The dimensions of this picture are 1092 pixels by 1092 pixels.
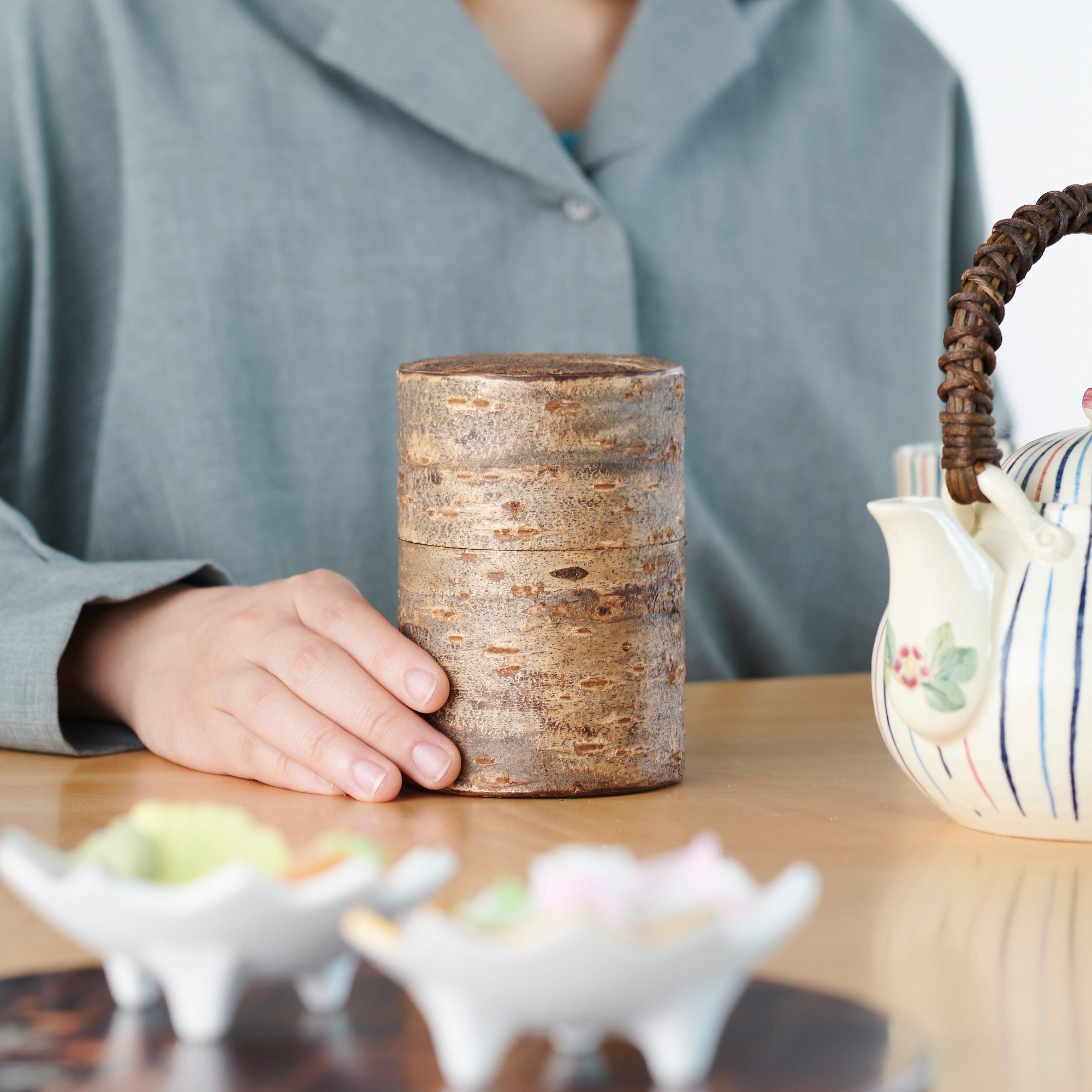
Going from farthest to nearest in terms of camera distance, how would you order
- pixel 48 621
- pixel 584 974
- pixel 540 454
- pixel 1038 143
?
pixel 1038 143
pixel 48 621
pixel 540 454
pixel 584 974

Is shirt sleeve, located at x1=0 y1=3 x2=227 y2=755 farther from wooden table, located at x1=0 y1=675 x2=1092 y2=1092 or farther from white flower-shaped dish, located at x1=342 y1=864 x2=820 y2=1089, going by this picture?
white flower-shaped dish, located at x1=342 y1=864 x2=820 y2=1089

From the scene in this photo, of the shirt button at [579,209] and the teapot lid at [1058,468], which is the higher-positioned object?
the shirt button at [579,209]

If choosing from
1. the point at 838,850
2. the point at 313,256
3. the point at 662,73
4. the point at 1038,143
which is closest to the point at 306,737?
the point at 838,850

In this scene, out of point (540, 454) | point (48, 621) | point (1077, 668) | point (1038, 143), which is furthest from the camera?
point (1038, 143)

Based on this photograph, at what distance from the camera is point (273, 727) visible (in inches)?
30.1

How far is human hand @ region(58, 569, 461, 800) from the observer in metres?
0.74

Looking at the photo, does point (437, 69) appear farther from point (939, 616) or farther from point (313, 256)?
point (939, 616)

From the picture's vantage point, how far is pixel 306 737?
759 millimetres

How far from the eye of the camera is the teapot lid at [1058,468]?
637 mm

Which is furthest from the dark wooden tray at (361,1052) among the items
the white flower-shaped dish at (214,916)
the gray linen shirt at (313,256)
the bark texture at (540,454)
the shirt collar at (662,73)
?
the shirt collar at (662,73)

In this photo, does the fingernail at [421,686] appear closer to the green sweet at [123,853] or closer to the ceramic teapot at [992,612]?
the ceramic teapot at [992,612]

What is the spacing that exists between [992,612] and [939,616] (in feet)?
0.08

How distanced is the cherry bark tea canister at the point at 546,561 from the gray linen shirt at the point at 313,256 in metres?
0.55

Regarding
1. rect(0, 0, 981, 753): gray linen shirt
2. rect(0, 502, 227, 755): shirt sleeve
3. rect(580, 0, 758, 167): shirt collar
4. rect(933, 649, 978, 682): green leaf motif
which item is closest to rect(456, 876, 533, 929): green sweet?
rect(933, 649, 978, 682): green leaf motif
